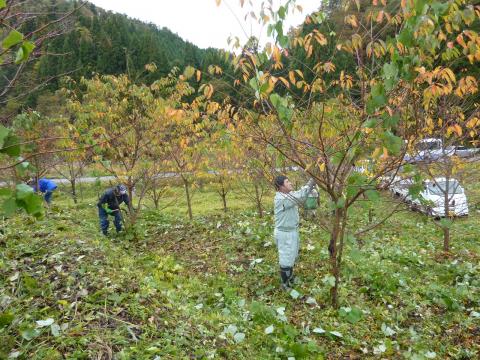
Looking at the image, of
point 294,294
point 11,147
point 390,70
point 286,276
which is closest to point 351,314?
point 294,294

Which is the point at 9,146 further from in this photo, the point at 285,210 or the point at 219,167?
the point at 219,167

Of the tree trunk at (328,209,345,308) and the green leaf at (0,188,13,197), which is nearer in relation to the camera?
the green leaf at (0,188,13,197)

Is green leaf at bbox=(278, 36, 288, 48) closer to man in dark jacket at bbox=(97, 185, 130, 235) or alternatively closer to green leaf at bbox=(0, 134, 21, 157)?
green leaf at bbox=(0, 134, 21, 157)

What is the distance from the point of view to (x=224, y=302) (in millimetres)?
4641

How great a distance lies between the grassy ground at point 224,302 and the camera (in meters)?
3.10

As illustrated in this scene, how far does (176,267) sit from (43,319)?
2.84m

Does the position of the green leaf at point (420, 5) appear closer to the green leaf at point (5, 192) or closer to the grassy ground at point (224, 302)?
the grassy ground at point (224, 302)

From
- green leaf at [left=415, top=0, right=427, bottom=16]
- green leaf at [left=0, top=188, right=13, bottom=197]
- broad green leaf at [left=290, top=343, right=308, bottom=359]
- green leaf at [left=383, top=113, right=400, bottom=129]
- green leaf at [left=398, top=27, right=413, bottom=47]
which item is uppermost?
green leaf at [left=415, top=0, right=427, bottom=16]

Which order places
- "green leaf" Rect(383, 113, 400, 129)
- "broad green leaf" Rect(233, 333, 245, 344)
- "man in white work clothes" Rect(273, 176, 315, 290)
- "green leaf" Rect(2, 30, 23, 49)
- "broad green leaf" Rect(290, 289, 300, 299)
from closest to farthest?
"green leaf" Rect(2, 30, 23, 49)
"green leaf" Rect(383, 113, 400, 129)
"broad green leaf" Rect(233, 333, 245, 344)
"broad green leaf" Rect(290, 289, 300, 299)
"man in white work clothes" Rect(273, 176, 315, 290)

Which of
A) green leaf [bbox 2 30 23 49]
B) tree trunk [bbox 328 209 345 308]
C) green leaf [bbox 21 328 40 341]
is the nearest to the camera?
green leaf [bbox 2 30 23 49]

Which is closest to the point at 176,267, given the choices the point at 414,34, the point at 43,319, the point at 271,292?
the point at 271,292

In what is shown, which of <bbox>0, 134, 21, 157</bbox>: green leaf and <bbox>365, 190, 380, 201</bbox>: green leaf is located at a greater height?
<bbox>0, 134, 21, 157</bbox>: green leaf

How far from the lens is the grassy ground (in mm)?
3096

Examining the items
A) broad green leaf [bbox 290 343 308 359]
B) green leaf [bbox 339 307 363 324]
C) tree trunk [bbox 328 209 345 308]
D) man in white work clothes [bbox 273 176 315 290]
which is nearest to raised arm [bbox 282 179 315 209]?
man in white work clothes [bbox 273 176 315 290]
